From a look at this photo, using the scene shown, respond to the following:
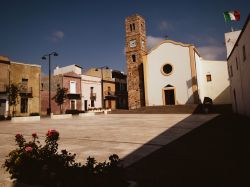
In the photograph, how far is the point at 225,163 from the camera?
4.90 m

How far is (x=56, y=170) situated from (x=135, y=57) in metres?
33.6

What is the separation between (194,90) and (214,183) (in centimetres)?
2691

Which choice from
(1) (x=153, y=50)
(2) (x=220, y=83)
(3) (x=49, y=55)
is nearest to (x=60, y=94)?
(3) (x=49, y=55)

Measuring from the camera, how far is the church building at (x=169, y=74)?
3052cm

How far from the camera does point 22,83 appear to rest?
2969 centimetres

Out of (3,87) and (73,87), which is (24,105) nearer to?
(3,87)

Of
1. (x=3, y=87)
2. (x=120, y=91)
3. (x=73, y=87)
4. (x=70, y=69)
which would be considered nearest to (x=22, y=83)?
(x=3, y=87)

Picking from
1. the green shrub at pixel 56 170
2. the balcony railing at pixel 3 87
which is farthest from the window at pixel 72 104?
the green shrub at pixel 56 170

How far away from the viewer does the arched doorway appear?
31469mm

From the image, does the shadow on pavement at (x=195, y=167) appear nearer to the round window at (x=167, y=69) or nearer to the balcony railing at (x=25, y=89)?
the round window at (x=167, y=69)

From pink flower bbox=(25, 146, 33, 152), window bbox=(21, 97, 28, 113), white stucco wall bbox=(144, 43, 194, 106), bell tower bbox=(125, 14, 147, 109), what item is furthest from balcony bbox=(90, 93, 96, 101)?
pink flower bbox=(25, 146, 33, 152)

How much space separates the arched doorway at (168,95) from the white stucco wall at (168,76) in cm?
41

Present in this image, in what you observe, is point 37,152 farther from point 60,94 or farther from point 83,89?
point 83,89

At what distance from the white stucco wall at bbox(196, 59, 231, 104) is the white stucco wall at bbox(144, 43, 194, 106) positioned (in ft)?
11.7
